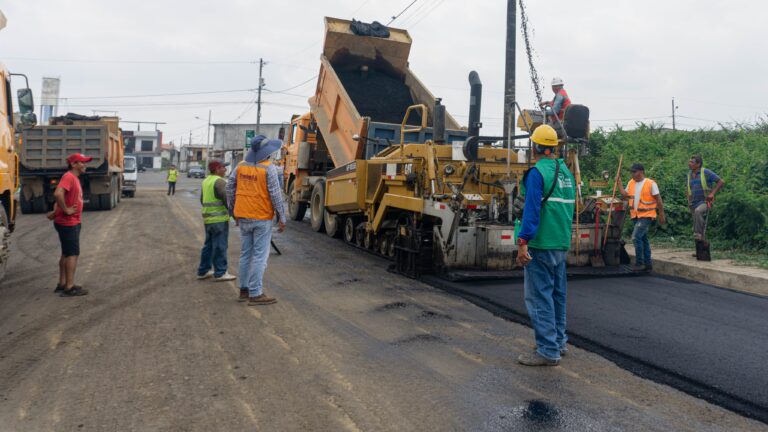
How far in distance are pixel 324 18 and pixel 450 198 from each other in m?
5.86

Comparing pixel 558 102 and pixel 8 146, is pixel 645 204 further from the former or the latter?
pixel 8 146

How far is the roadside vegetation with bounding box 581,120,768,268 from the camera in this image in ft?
29.8

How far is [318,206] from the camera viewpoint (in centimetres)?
1192

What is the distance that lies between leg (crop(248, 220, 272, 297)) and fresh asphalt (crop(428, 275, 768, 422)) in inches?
80.9

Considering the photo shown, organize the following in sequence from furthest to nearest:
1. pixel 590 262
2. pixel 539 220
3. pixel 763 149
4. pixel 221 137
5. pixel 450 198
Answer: pixel 221 137 → pixel 763 149 → pixel 590 262 → pixel 450 198 → pixel 539 220

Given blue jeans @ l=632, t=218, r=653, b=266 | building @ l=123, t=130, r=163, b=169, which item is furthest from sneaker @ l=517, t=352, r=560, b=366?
building @ l=123, t=130, r=163, b=169

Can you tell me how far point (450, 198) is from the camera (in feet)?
22.8

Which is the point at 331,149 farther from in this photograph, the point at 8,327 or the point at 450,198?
the point at 8,327

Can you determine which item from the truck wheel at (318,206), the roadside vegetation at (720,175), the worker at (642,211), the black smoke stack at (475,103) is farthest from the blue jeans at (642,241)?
the truck wheel at (318,206)

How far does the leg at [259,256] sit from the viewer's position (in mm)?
5660

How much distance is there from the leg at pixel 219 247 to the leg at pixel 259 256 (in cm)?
108

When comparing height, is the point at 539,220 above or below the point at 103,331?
above

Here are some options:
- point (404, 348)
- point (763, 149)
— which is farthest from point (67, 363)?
point (763, 149)

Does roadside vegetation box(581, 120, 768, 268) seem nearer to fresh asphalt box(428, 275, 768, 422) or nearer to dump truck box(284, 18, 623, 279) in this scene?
fresh asphalt box(428, 275, 768, 422)
